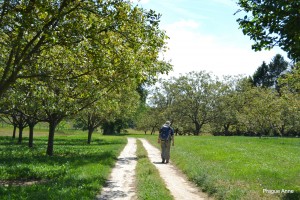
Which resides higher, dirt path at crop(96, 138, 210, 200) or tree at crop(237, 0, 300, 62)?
tree at crop(237, 0, 300, 62)

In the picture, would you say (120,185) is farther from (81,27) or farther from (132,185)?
(81,27)

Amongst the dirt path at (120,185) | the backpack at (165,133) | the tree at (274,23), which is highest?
the tree at (274,23)

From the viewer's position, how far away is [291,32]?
9484 mm

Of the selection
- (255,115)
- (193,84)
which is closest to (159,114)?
(193,84)

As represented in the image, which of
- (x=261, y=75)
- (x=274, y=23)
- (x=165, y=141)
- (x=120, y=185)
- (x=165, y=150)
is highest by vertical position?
(x=261, y=75)

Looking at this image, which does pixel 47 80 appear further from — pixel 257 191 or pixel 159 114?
pixel 159 114

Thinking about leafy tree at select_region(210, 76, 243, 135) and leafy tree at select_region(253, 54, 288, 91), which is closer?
leafy tree at select_region(210, 76, 243, 135)

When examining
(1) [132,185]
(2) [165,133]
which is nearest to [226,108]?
(2) [165,133]

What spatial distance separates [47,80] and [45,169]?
5.43m

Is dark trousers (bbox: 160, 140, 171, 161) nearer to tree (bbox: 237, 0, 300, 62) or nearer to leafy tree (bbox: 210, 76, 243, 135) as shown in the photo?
Result: tree (bbox: 237, 0, 300, 62)

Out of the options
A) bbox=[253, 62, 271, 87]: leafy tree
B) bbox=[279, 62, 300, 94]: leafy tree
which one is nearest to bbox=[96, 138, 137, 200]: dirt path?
bbox=[279, 62, 300, 94]: leafy tree

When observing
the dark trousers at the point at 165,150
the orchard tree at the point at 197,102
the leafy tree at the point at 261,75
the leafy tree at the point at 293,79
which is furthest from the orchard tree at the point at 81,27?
the leafy tree at the point at 261,75

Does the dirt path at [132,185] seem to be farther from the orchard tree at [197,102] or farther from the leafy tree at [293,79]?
the orchard tree at [197,102]

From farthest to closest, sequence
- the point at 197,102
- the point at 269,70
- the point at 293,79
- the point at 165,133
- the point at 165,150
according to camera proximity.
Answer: the point at 269,70 < the point at 197,102 < the point at 293,79 < the point at 165,133 < the point at 165,150
